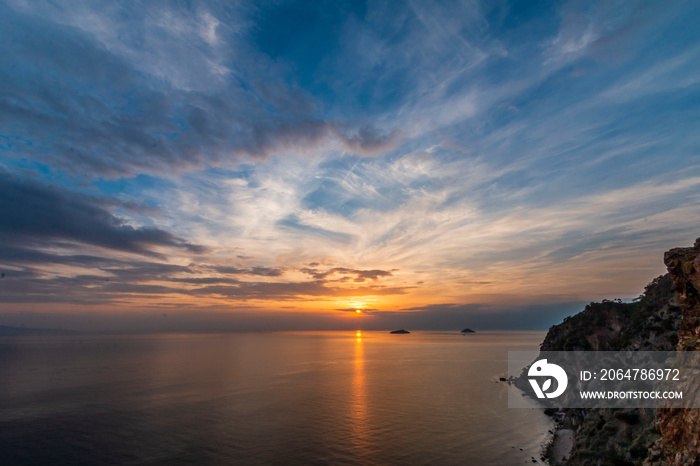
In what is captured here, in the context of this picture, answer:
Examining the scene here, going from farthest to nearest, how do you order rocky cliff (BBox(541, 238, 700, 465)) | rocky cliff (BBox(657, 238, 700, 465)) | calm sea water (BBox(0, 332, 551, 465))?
calm sea water (BBox(0, 332, 551, 465)), rocky cliff (BBox(541, 238, 700, 465)), rocky cliff (BBox(657, 238, 700, 465))

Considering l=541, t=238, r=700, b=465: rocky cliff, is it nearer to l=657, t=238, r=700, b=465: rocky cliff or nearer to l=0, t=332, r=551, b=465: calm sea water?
l=657, t=238, r=700, b=465: rocky cliff

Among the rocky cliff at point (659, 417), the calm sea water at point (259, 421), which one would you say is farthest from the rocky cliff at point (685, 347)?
the calm sea water at point (259, 421)

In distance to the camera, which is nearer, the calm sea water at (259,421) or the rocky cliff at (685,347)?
the rocky cliff at (685,347)

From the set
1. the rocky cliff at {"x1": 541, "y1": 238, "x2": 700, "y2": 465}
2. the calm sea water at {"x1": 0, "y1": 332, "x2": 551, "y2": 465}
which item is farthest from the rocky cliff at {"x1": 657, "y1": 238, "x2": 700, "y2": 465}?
the calm sea water at {"x1": 0, "y1": 332, "x2": 551, "y2": 465}

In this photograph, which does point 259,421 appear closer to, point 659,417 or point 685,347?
point 659,417

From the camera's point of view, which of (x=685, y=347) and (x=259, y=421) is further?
(x=259, y=421)

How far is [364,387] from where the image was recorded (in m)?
96.8

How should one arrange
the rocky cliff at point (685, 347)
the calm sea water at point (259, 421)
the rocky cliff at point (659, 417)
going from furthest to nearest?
the calm sea water at point (259, 421) → the rocky cliff at point (659, 417) → the rocky cliff at point (685, 347)

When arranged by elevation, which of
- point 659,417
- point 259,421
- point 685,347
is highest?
point 685,347

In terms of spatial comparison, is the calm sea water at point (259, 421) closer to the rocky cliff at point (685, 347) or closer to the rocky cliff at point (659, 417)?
the rocky cliff at point (659, 417)

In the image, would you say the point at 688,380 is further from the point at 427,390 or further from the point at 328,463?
the point at 427,390

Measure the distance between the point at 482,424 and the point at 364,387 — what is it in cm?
4379

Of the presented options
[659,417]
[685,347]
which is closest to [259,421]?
[659,417]

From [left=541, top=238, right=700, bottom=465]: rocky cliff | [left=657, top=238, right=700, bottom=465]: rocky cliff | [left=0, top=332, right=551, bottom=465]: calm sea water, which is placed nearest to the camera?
[left=657, top=238, right=700, bottom=465]: rocky cliff
